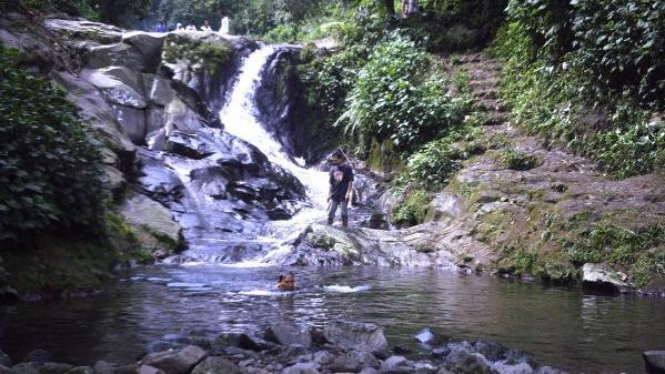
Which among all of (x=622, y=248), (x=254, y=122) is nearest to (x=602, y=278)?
(x=622, y=248)

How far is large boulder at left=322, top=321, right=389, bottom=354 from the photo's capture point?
459cm

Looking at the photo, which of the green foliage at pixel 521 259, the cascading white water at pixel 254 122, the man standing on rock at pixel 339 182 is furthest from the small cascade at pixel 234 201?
the green foliage at pixel 521 259

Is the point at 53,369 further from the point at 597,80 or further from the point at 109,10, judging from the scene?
the point at 109,10

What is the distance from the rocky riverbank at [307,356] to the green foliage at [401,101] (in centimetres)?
1158

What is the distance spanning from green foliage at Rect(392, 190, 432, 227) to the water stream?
10.2 ft

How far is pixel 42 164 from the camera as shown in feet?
22.3

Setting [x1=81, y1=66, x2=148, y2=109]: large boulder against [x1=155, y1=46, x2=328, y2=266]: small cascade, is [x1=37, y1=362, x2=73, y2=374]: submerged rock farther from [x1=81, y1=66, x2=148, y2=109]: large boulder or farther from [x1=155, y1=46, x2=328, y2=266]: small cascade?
[x1=81, y1=66, x2=148, y2=109]: large boulder

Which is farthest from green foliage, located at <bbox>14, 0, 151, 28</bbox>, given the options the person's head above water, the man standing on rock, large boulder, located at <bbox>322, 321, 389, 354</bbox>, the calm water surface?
large boulder, located at <bbox>322, 321, 389, 354</bbox>

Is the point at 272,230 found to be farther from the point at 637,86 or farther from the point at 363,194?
the point at 637,86

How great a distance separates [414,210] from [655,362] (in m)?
9.24

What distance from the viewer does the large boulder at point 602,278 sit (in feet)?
26.8

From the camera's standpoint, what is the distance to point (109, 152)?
11992mm

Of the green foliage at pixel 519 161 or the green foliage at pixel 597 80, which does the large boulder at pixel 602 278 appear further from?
the green foliage at pixel 519 161

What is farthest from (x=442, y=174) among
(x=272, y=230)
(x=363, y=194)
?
(x=272, y=230)
